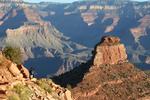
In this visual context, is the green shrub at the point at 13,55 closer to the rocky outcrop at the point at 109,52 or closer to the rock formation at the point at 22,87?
the rock formation at the point at 22,87

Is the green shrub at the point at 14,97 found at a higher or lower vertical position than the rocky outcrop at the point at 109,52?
higher

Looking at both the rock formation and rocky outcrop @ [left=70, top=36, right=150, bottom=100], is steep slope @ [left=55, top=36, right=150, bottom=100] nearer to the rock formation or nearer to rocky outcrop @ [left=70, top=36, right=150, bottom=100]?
rocky outcrop @ [left=70, top=36, right=150, bottom=100]

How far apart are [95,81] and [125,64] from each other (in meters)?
16.4

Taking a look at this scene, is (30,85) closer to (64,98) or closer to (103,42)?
(64,98)

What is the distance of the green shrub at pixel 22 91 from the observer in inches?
1597

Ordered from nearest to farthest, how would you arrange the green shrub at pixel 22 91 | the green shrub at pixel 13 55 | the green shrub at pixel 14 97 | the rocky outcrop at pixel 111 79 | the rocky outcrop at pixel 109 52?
the green shrub at pixel 14 97 → the green shrub at pixel 22 91 → the green shrub at pixel 13 55 → the rocky outcrop at pixel 111 79 → the rocky outcrop at pixel 109 52

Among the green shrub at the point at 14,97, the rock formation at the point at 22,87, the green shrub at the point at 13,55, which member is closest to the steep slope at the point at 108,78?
the green shrub at the point at 13,55

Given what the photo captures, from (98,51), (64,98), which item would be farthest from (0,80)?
(98,51)

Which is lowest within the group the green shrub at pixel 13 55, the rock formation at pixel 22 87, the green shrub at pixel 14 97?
the green shrub at pixel 13 55

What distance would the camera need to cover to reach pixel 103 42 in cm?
14312

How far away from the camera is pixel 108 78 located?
438ft

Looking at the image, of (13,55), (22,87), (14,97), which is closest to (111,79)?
(13,55)

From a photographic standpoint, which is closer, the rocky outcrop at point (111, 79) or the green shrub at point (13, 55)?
the green shrub at point (13, 55)

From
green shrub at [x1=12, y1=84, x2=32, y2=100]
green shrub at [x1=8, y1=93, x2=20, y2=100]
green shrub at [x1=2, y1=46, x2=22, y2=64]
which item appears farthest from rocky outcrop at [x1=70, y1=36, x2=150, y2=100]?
green shrub at [x1=8, y1=93, x2=20, y2=100]
